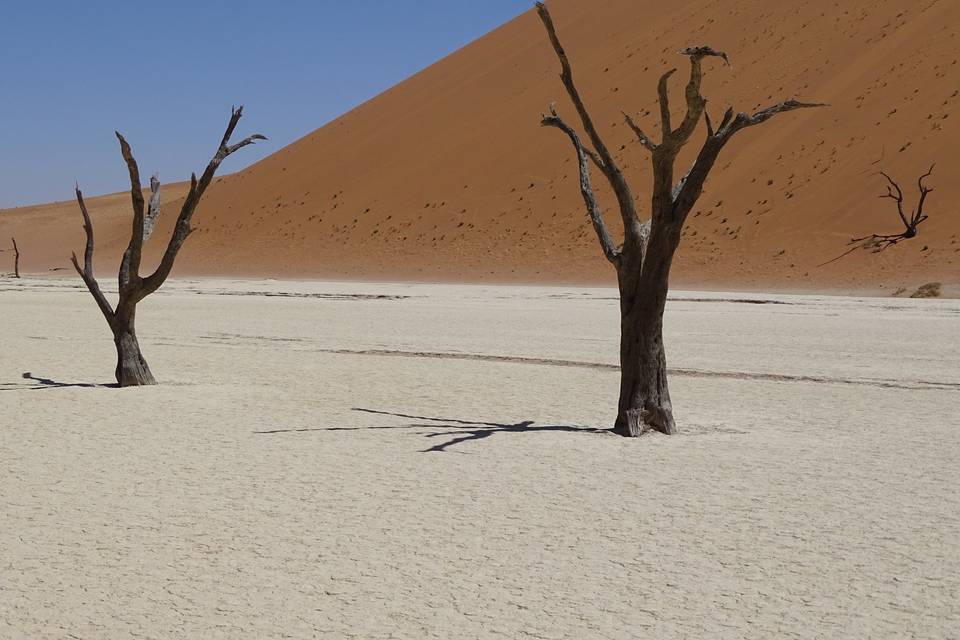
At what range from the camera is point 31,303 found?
28.8m

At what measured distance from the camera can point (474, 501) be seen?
6523 mm

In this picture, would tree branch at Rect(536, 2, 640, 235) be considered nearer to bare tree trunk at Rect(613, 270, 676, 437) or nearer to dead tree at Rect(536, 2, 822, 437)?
dead tree at Rect(536, 2, 822, 437)

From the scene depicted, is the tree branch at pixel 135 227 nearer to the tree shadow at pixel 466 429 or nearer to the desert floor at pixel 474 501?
the desert floor at pixel 474 501

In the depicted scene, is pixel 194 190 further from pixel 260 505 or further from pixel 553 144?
pixel 553 144

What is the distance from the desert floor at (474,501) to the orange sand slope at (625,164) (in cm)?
2224

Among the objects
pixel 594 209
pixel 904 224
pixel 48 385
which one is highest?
pixel 904 224

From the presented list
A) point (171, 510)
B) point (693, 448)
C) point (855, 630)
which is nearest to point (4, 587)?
point (171, 510)

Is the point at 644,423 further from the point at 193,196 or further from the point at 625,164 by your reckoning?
the point at 625,164

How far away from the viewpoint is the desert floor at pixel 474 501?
4.58m

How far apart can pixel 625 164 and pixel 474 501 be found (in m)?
39.7

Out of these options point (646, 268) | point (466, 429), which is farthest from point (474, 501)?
point (646, 268)

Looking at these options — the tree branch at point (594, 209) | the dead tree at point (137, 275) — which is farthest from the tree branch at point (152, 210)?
the tree branch at point (594, 209)

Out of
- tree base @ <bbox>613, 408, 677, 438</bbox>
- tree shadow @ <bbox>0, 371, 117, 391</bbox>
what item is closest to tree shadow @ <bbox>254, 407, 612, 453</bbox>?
tree base @ <bbox>613, 408, 677, 438</bbox>

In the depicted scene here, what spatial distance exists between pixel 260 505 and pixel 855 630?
3.46 meters
